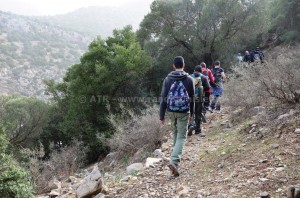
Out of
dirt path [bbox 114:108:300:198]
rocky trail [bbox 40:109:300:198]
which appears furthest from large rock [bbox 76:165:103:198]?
dirt path [bbox 114:108:300:198]

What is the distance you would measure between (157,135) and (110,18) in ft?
520

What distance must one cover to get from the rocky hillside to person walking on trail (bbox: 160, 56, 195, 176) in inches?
1838

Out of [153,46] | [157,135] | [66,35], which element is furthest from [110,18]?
[157,135]

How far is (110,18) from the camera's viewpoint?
159375 mm

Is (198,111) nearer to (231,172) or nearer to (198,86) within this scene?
(198,86)

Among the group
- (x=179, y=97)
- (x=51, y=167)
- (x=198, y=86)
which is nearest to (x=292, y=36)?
(x=198, y=86)

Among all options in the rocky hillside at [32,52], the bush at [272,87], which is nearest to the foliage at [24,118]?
the bush at [272,87]

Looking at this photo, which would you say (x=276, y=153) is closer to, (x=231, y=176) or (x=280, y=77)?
(x=231, y=176)

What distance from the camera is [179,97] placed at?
4594 mm

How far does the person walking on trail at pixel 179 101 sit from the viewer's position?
4588 millimetres

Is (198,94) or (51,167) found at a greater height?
(198,94)

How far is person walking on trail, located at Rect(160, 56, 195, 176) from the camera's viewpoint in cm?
459

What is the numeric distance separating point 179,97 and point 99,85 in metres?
13.6

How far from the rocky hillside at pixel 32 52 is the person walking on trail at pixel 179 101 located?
153 ft
